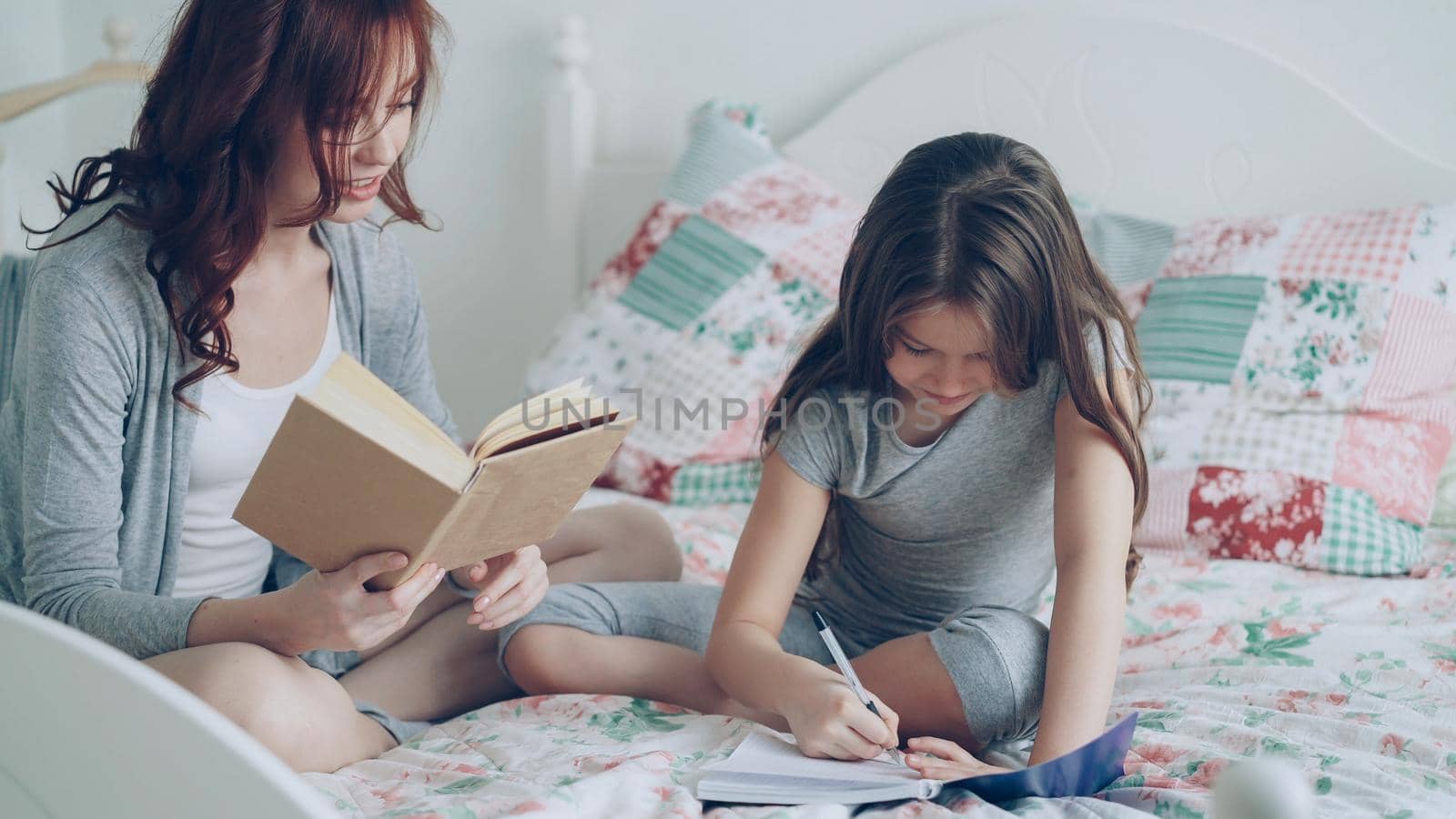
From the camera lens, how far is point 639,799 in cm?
79

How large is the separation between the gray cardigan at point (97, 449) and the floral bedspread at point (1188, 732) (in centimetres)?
24

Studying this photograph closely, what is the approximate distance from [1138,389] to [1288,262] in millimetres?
622

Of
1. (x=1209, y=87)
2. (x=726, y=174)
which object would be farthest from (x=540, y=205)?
(x=1209, y=87)

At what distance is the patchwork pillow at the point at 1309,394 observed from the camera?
4.58 feet

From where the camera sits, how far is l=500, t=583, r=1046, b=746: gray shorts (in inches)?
36.6

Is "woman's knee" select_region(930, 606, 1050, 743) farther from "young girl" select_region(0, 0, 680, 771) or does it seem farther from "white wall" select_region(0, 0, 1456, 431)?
"white wall" select_region(0, 0, 1456, 431)

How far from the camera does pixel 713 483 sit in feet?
5.40

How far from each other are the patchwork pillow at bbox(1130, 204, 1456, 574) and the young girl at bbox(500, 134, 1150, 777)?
401 millimetres

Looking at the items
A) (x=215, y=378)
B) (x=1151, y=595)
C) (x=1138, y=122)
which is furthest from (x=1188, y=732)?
(x=1138, y=122)

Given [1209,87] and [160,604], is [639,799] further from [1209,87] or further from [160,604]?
[1209,87]

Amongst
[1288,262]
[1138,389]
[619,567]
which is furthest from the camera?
[1288,262]

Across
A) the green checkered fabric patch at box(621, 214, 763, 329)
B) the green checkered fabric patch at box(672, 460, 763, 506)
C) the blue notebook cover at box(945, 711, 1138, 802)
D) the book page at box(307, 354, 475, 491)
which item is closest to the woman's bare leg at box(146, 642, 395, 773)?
the book page at box(307, 354, 475, 491)

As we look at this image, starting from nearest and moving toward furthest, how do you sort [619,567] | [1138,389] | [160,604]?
[160,604]
[1138,389]
[619,567]

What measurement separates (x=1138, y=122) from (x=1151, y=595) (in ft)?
2.71
